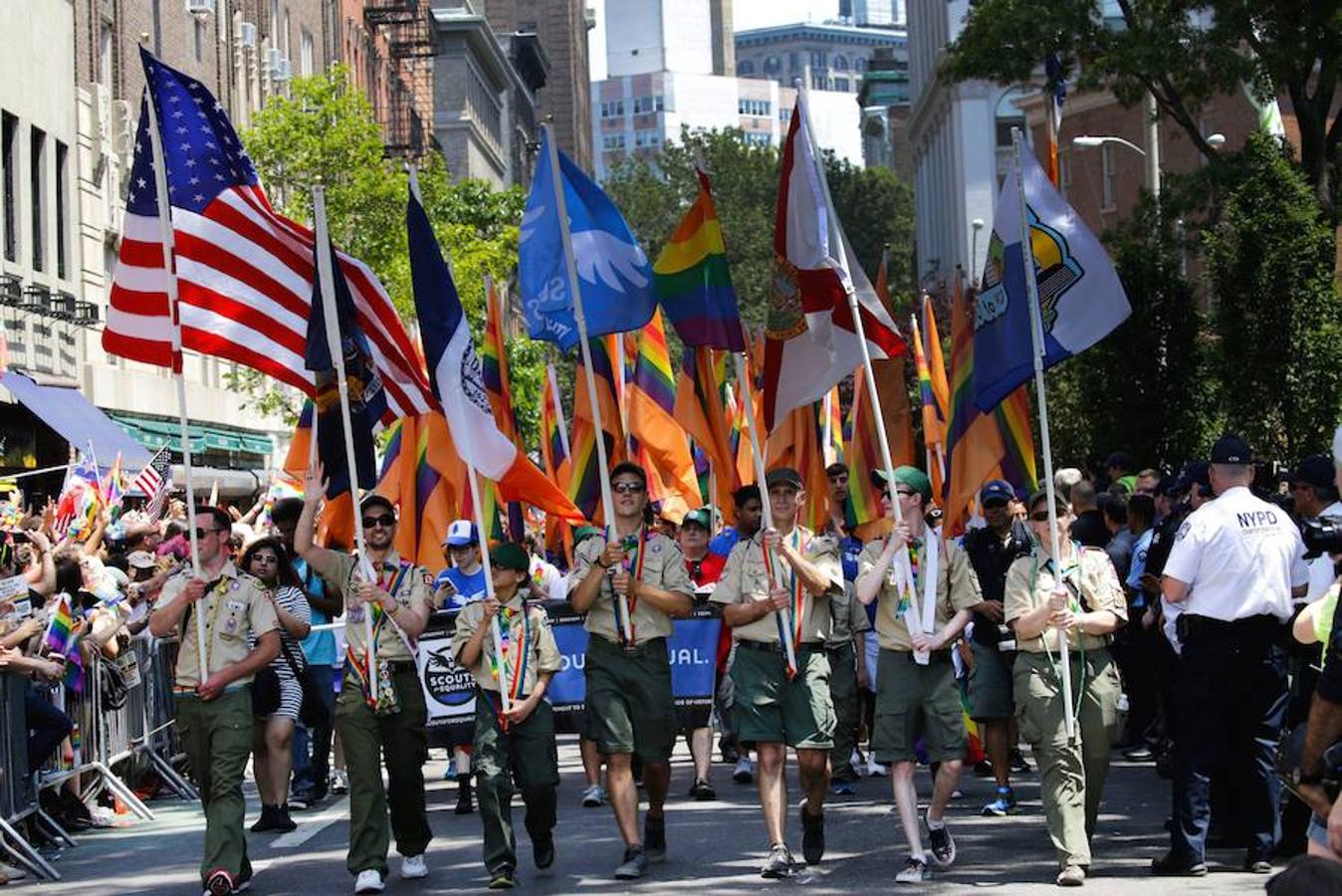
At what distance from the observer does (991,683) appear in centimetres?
1380

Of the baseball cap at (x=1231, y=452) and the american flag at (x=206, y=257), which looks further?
the american flag at (x=206, y=257)

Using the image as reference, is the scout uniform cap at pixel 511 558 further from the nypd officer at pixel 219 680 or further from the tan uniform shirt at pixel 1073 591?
the tan uniform shirt at pixel 1073 591

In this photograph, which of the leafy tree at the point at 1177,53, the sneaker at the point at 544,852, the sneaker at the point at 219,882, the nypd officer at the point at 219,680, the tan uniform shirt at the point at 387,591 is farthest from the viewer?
the leafy tree at the point at 1177,53

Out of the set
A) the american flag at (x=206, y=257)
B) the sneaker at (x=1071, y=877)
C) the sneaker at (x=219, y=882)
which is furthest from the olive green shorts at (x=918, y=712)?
the american flag at (x=206, y=257)

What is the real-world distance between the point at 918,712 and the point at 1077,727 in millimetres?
787

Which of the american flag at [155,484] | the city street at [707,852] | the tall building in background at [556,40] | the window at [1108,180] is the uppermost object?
the tall building in background at [556,40]

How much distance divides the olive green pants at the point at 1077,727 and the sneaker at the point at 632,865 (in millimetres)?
1967

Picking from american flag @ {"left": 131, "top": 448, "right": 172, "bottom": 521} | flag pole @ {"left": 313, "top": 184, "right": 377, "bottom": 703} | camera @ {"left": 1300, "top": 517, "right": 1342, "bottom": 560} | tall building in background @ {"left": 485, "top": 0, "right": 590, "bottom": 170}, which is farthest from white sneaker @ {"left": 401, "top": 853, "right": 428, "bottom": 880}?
tall building in background @ {"left": 485, "top": 0, "right": 590, "bottom": 170}

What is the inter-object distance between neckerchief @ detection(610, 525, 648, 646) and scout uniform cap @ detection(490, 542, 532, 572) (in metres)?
0.48

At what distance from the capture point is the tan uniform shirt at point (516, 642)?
11.9 meters

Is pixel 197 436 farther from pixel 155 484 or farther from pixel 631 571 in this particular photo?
pixel 631 571

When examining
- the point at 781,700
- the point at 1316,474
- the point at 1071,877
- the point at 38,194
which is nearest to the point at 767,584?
the point at 781,700

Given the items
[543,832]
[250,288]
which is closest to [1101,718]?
[543,832]

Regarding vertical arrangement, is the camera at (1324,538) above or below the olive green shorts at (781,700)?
above
